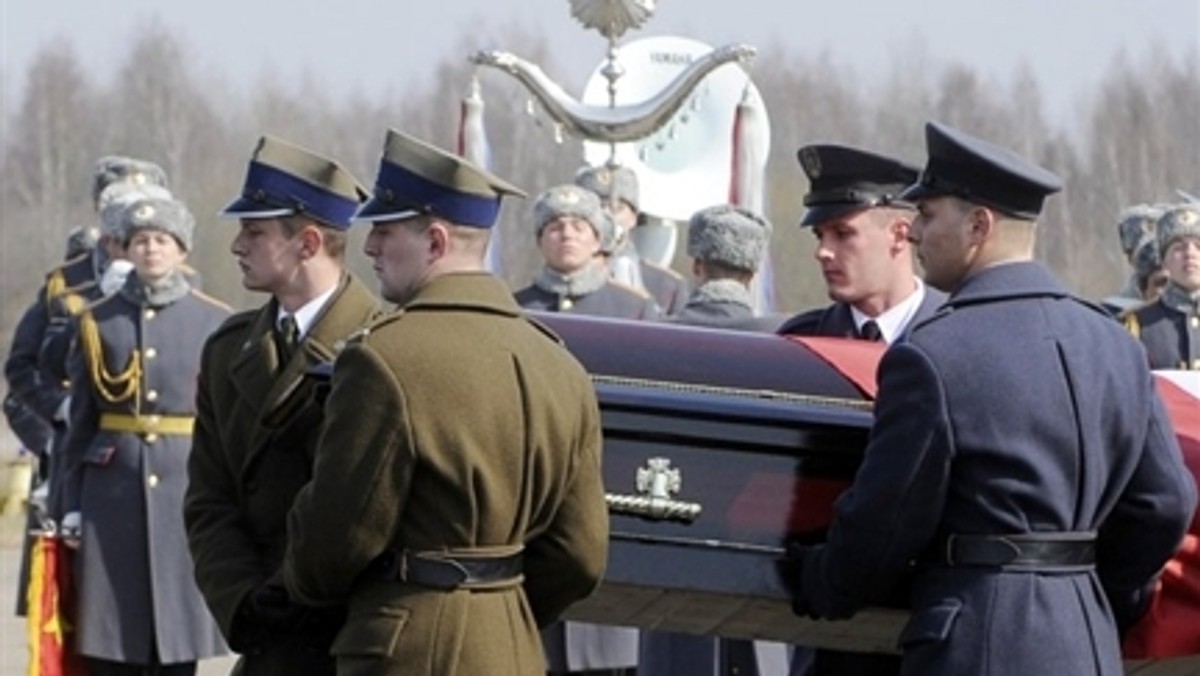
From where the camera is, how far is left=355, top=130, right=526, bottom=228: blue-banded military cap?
672 cm

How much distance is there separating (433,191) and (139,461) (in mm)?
4437

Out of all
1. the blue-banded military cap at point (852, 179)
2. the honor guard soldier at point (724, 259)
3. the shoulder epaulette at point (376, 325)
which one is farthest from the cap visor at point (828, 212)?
the honor guard soldier at point (724, 259)

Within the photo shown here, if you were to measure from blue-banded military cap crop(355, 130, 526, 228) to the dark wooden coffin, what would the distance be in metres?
0.46

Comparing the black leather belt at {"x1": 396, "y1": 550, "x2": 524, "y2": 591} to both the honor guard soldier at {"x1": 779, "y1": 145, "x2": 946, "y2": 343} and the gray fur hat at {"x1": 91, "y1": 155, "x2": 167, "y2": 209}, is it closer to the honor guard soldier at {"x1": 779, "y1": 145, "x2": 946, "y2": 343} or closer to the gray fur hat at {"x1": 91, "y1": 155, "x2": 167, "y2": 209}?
the honor guard soldier at {"x1": 779, "y1": 145, "x2": 946, "y2": 343}

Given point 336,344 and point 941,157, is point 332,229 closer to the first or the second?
point 336,344

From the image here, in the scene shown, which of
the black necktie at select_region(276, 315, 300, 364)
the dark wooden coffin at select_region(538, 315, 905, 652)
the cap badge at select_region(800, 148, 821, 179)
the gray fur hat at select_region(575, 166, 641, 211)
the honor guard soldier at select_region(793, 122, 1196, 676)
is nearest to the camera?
the honor guard soldier at select_region(793, 122, 1196, 676)

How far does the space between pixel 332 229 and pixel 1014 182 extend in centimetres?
149

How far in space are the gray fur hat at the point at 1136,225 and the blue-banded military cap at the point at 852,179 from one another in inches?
221

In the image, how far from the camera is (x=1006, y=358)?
6.61 meters

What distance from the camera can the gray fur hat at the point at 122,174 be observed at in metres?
13.2

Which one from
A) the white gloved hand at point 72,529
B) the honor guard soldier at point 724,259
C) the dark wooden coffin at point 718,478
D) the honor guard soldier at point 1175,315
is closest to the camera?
the dark wooden coffin at point 718,478

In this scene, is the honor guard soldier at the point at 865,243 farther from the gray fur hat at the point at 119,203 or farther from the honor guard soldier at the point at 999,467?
the gray fur hat at the point at 119,203

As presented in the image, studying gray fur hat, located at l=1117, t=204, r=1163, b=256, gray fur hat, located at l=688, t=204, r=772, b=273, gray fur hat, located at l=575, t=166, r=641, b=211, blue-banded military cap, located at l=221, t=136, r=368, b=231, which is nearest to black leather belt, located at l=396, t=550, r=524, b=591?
blue-banded military cap, located at l=221, t=136, r=368, b=231

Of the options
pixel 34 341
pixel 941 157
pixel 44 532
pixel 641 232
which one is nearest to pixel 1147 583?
pixel 941 157
